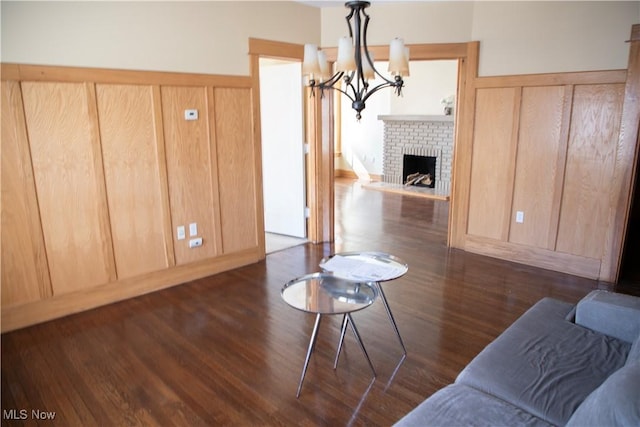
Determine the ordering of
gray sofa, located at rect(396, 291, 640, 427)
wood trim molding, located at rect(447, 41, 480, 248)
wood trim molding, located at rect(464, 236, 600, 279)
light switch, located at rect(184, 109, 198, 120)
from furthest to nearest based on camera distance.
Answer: wood trim molding, located at rect(447, 41, 480, 248), wood trim molding, located at rect(464, 236, 600, 279), light switch, located at rect(184, 109, 198, 120), gray sofa, located at rect(396, 291, 640, 427)

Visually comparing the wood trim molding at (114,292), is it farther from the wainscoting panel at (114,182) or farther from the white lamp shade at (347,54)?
the white lamp shade at (347,54)

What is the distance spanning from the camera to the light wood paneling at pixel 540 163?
3990 millimetres

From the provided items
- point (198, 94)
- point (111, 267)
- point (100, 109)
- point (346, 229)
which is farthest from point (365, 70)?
point (346, 229)

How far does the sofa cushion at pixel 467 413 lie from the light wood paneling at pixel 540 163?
9.76ft

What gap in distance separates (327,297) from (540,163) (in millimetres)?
2848

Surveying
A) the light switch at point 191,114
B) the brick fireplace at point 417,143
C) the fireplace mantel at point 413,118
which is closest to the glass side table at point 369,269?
the light switch at point 191,114

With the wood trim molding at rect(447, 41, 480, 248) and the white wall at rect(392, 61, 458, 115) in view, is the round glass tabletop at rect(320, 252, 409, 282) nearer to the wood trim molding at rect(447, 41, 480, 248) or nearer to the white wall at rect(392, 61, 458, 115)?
the wood trim molding at rect(447, 41, 480, 248)

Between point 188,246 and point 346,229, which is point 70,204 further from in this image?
point 346,229

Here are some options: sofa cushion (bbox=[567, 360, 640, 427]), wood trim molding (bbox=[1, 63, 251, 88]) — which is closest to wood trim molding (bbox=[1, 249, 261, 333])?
wood trim molding (bbox=[1, 63, 251, 88])

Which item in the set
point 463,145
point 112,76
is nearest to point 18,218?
point 112,76

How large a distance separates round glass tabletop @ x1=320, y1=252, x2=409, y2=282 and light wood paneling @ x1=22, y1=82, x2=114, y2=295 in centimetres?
191

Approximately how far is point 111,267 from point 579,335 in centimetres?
332

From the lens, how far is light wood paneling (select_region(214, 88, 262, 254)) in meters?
4.01

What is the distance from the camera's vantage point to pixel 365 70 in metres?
2.60
